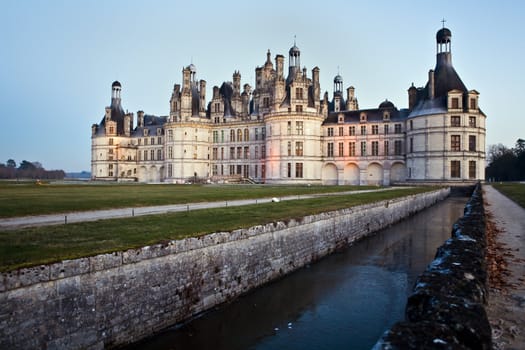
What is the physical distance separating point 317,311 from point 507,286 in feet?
18.0

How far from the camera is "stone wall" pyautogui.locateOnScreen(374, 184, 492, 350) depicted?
4.04 meters

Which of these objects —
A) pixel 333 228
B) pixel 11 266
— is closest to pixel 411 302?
pixel 11 266

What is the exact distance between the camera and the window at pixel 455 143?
179 ft

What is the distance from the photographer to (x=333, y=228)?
1919 cm

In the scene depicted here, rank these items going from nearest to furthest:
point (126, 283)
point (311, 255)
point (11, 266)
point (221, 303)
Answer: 1. point (11, 266)
2. point (126, 283)
3. point (221, 303)
4. point (311, 255)

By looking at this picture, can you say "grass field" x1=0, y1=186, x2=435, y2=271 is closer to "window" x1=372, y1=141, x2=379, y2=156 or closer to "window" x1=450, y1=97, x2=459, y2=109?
"window" x1=450, y1=97, x2=459, y2=109

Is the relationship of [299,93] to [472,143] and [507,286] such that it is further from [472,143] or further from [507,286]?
[507,286]

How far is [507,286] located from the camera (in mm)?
7578

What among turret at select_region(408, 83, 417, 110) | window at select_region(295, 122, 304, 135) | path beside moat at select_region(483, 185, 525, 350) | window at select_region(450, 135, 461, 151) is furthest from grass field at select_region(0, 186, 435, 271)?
turret at select_region(408, 83, 417, 110)

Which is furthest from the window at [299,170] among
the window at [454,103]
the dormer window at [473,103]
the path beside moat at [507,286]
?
the path beside moat at [507,286]

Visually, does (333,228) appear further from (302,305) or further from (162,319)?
(162,319)

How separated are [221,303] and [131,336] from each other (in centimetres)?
317

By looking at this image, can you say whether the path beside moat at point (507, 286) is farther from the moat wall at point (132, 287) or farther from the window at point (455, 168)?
the window at point (455, 168)

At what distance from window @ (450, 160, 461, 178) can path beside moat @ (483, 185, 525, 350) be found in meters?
42.7
